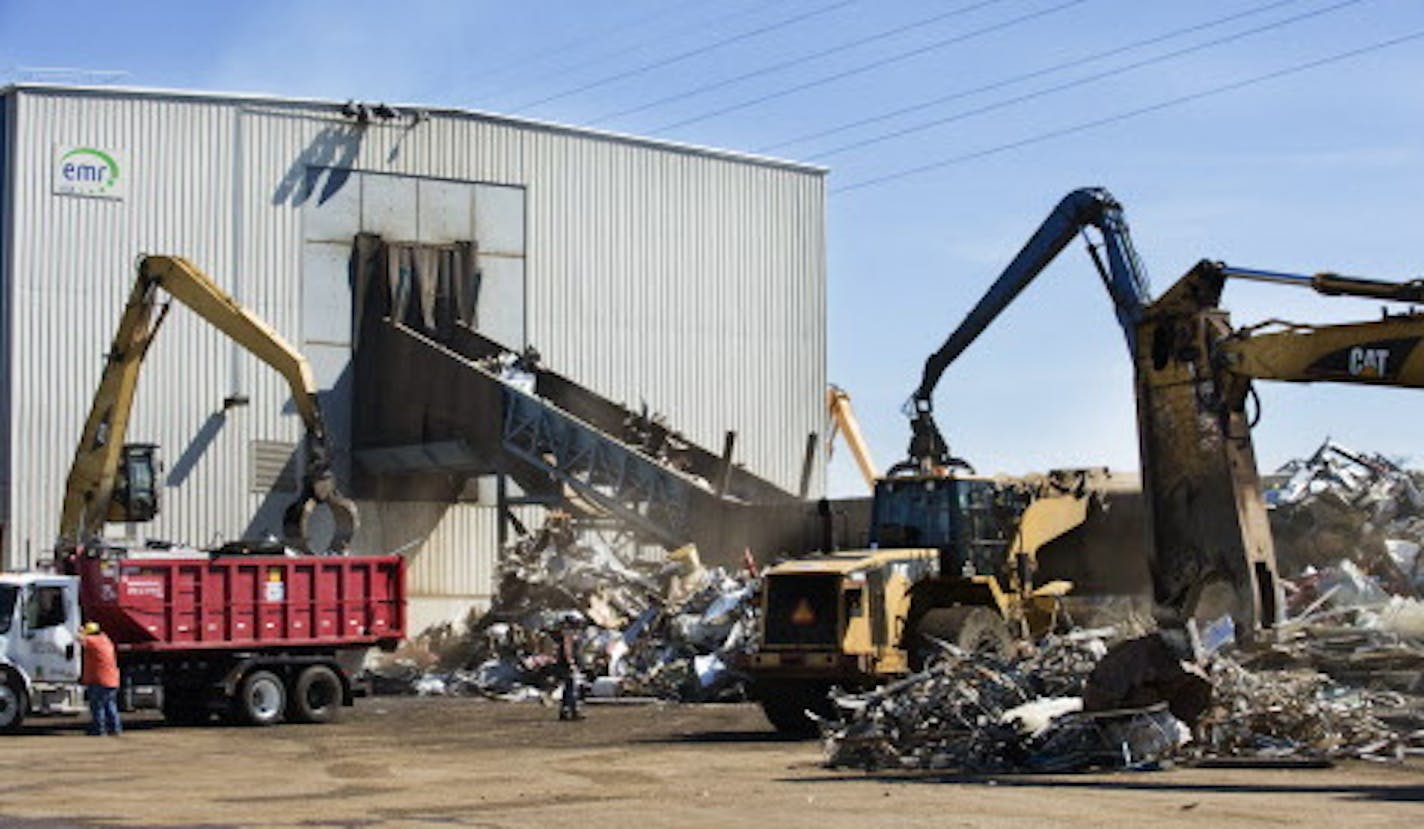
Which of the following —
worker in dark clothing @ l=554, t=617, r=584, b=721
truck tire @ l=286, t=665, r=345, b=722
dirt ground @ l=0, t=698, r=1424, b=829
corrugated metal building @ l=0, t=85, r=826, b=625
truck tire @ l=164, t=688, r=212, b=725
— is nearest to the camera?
dirt ground @ l=0, t=698, r=1424, b=829

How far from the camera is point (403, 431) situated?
149 ft

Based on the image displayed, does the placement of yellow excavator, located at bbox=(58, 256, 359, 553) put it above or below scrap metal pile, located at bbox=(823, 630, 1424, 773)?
above

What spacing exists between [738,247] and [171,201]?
14.0 m

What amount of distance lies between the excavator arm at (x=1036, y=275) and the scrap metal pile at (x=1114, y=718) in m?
8.08

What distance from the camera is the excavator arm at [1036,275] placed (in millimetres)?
31672

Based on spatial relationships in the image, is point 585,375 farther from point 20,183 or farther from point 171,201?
point 20,183

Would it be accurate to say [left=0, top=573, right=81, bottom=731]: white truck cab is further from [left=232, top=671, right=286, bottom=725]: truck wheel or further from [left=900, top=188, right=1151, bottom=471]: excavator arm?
[left=900, top=188, right=1151, bottom=471]: excavator arm

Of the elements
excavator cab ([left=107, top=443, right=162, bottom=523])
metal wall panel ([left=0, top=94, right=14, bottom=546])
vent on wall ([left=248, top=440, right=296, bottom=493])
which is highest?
metal wall panel ([left=0, top=94, right=14, bottom=546])

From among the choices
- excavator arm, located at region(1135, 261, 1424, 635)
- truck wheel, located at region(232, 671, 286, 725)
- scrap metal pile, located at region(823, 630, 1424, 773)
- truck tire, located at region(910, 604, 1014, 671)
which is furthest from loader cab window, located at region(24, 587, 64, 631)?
excavator arm, located at region(1135, 261, 1424, 635)

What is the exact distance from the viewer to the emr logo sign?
4256cm

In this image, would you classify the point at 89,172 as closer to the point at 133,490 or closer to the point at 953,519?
the point at 133,490

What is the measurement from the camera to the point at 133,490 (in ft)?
120

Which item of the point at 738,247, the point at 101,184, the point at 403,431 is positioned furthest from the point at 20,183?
the point at 738,247

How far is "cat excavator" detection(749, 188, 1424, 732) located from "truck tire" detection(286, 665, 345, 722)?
835 cm
